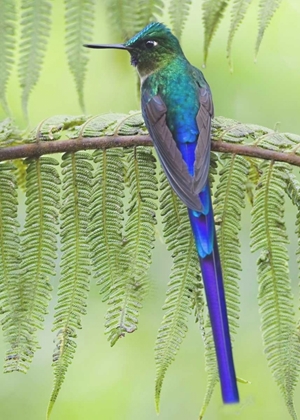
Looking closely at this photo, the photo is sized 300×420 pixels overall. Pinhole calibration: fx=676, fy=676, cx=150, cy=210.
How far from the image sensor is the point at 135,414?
231cm

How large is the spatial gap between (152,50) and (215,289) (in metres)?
0.72

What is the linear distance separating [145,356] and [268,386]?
0.44 metres

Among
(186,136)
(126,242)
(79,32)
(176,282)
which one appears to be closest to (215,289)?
(176,282)

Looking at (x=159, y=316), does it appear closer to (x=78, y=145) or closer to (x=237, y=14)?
(x=78, y=145)

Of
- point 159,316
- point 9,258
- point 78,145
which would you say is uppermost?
point 78,145

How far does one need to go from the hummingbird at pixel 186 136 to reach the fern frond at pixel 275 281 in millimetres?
142

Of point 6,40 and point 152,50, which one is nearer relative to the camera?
point 6,40

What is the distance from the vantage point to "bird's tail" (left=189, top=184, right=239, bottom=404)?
1.14 m

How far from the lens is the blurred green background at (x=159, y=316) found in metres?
2.30

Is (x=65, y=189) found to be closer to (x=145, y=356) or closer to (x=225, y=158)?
(x=225, y=158)

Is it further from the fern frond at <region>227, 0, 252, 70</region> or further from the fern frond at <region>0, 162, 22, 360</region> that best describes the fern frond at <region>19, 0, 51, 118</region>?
the fern frond at <region>227, 0, 252, 70</region>

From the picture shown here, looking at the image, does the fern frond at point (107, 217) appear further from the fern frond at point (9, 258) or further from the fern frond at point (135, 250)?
the fern frond at point (9, 258)

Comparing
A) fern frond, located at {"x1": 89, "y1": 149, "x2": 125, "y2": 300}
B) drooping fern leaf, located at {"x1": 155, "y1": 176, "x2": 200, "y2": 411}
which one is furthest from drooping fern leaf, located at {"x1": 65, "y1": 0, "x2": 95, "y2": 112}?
drooping fern leaf, located at {"x1": 155, "y1": 176, "x2": 200, "y2": 411}

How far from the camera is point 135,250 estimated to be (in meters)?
1.38
